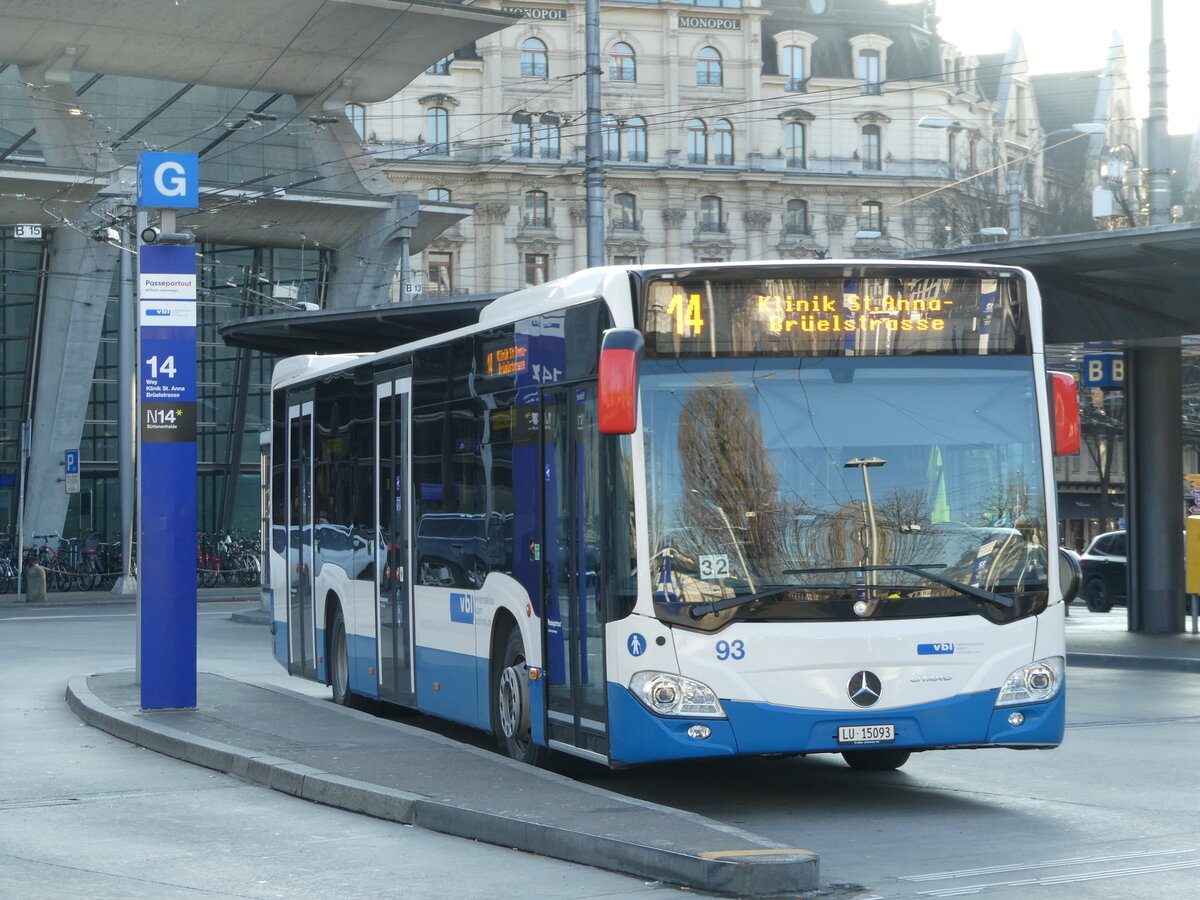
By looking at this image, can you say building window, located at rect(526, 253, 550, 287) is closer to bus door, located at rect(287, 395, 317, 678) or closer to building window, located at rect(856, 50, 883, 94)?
building window, located at rect(856, 50, 883, 94)

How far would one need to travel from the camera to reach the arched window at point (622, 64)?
74938 mm

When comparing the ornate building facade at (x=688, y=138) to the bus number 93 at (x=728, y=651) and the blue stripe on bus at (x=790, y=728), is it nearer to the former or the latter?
the blue stripe on bus at (x=790, y=728)

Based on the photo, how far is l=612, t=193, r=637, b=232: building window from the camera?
7588cm

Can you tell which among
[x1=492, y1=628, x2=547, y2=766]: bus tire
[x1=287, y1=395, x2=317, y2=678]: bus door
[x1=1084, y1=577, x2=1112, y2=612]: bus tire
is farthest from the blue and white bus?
[x1=1084, y1=577, x2=1112, y2=612]: bus tire

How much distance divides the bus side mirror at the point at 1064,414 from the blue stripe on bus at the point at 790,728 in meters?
1.29

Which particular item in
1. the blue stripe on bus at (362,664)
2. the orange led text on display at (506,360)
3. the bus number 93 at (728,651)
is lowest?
the blue stripe on bus at (362,664)

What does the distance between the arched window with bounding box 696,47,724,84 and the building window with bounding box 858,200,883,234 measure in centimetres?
833

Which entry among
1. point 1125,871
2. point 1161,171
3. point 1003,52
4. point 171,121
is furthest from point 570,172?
point 1125,871

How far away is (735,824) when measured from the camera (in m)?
8.92

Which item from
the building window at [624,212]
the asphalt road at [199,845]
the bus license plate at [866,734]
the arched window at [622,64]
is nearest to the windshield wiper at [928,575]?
the bus license plate at [866,734]

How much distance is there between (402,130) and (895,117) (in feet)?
69.6

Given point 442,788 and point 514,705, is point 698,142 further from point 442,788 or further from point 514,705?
point 442,788

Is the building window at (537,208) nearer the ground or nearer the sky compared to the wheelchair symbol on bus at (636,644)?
nearer the sky

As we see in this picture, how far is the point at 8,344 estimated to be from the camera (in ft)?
157
